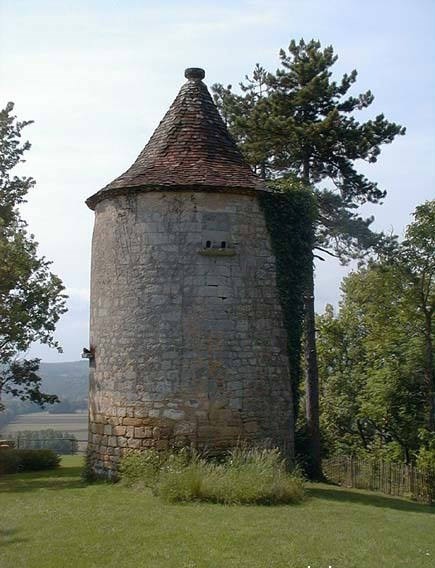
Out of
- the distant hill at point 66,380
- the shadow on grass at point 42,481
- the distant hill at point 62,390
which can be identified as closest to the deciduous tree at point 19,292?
the shadow on grass at point 42,481

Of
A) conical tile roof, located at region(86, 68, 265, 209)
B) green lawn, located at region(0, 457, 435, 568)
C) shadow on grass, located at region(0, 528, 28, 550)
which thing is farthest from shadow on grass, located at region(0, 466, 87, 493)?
conical tile roof, located at region(86, 68, 265, 209)

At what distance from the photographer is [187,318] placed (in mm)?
13859

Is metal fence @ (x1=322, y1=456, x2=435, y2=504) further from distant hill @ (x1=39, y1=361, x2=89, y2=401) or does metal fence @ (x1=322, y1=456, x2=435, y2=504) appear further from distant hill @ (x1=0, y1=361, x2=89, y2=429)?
distant hill @ (x1=39, y1=361, x2=89, y2=401)

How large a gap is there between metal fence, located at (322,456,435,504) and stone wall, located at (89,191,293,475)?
4381mm

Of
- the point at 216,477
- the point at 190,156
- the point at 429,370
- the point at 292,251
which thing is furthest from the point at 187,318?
the point at 429,370

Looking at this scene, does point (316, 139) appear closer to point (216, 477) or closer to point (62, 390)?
point (216, 477)

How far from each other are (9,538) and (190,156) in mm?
8740

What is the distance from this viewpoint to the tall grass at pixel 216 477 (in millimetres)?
11891

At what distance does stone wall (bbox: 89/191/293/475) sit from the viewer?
44.9ft

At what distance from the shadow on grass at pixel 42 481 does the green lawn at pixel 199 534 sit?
1487mm

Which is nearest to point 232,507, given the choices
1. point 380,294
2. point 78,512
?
point 78,512

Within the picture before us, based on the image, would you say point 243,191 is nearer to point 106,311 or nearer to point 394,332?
point 106,311

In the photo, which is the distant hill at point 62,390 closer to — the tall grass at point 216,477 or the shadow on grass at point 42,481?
the shadow on grass at point 42,481

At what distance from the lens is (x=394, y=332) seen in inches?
982
